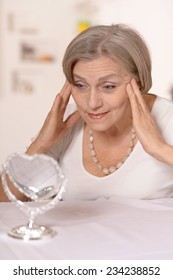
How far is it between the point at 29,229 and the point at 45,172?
13 centimetres

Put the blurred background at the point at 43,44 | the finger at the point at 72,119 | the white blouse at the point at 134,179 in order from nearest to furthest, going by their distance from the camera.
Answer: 1. the white blouse at the point at 134,179
2. the finger at the point at 72,119
3. the blurred background at the point at 43,44

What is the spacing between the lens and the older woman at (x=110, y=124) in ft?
5.54

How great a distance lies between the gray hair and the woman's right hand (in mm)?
152

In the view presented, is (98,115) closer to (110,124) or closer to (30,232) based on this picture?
(110,124)

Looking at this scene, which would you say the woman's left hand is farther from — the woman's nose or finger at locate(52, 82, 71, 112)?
finger at locate(52, 82, 71, 112)

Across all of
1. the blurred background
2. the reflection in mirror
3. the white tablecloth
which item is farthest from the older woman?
the blurred background

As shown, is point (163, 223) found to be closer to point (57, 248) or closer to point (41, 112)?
point (57, 248)

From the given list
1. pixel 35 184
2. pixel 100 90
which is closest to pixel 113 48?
pixel 100 90

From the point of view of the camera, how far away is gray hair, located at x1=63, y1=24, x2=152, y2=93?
5.53 ft

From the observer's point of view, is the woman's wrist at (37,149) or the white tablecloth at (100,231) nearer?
the white tablecloth at (100,231)

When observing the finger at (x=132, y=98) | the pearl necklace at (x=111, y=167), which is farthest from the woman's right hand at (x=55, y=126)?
the finger at (x=132, y=98)

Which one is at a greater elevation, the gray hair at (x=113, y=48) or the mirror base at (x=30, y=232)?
the gray hair at (x=113, y=48)

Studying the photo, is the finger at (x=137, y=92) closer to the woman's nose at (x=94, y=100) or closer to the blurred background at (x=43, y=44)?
the woman's nose at (x=94, y=100)
